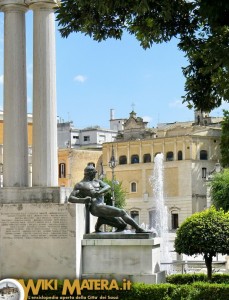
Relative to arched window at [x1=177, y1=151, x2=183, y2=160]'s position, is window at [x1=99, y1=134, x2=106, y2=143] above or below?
above

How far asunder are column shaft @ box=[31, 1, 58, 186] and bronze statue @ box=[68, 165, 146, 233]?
0.81 m

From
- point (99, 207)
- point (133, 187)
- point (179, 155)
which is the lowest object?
point (99, 207)

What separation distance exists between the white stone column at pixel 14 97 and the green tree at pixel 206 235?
607 cm

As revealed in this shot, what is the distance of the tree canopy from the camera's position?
1039 centimetres

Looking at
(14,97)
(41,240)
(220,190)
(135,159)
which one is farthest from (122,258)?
(135,159)

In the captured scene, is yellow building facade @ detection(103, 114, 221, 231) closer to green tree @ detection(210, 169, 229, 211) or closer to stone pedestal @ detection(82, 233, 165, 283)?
green tree @ detection(210, 169, 229, 211)

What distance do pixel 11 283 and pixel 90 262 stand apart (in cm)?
311

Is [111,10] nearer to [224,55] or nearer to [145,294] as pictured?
[224,55]

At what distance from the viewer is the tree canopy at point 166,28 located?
10.4 meters

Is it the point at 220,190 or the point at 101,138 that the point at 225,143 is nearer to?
Result: the point at 220,190

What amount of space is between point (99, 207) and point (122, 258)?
1.16 metres

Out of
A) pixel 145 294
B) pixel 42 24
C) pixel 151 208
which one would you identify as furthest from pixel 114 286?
pixel 151 208

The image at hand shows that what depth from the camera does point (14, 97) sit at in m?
16.7

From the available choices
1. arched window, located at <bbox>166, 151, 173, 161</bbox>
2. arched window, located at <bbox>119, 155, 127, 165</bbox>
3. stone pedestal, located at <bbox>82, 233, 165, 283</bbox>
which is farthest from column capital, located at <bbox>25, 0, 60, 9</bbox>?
arched window, located at <bbox>119, 155, 127, 165</bbox>
